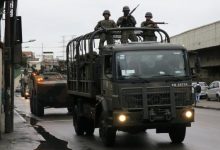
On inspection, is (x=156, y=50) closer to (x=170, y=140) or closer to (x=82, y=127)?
(x=170, y=140)

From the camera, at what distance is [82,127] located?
17.4m

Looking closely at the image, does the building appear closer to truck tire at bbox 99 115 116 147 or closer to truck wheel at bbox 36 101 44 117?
truck wheel at bbox 36 101 44 117

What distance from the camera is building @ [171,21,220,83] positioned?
4862 cm

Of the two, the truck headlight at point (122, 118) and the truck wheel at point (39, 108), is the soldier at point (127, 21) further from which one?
the truck wheel at point (39, 108)

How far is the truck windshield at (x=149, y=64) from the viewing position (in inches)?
515

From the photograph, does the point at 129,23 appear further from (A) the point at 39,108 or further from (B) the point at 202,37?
(B) the point at 202,37

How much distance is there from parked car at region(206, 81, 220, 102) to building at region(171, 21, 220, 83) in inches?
145

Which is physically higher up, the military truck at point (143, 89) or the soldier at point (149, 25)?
the soldier at point (149, 25)

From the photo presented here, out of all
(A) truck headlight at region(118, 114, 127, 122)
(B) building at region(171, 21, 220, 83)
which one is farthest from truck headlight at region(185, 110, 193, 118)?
(B) building at region(171, 21, 220, 83)

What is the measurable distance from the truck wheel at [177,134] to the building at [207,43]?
32.1m

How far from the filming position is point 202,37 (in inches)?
2026

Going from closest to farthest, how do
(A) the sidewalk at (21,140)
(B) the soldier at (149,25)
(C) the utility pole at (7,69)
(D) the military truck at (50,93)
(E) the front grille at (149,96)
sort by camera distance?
(E) the front grille at (149,96) → (A) the sidewalk at (21,140) → (B) the soldier at (149,25) → (C) the utility pole at (7,69) → (D) the military truck at (50,93)

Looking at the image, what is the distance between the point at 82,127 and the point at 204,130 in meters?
3.83

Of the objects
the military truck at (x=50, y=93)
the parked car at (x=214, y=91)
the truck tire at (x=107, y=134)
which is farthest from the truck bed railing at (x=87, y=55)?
the parked car at (x=214, y=91)
